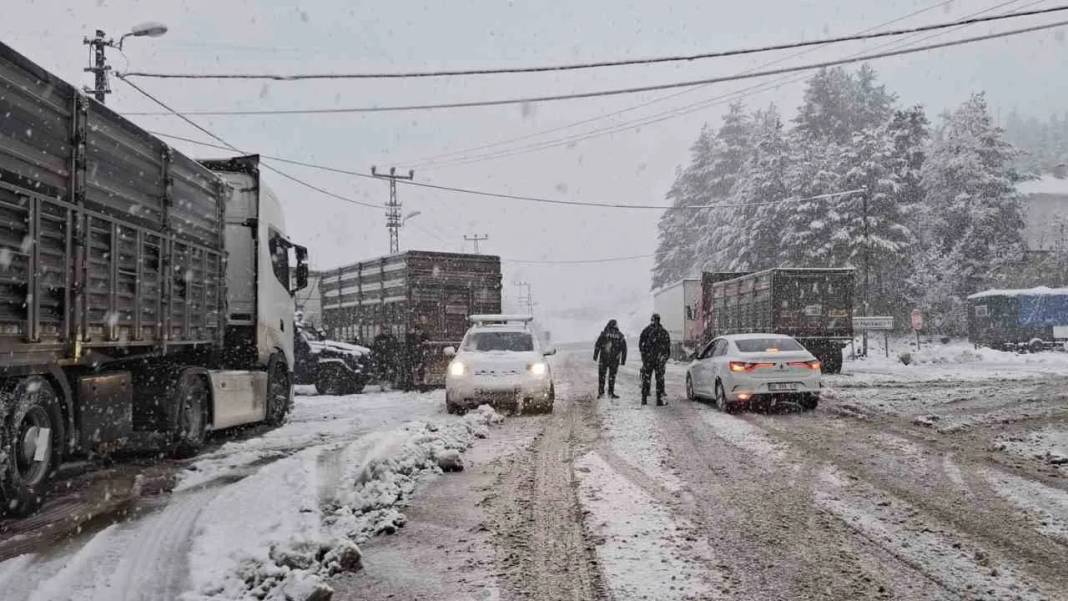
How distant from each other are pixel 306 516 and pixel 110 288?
9.48ft

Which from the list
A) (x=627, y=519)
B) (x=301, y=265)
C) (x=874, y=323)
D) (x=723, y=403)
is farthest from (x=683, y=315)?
(x=627, y=519)

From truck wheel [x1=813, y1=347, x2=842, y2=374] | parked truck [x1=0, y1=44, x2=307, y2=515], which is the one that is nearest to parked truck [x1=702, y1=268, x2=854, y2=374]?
truck wheel [x1=813, y1=347, x2=842, y2=374]

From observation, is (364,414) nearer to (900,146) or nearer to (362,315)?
(362,315)

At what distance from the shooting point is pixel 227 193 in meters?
10.6

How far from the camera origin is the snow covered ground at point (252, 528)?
14.2 ft

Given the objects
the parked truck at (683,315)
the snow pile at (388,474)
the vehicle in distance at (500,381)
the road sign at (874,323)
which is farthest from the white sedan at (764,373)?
the parked truck at (683,315)

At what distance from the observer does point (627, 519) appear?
568cm

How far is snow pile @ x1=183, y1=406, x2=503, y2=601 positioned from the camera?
14.1 ft

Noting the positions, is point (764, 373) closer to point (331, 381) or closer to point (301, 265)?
point (301, 265)

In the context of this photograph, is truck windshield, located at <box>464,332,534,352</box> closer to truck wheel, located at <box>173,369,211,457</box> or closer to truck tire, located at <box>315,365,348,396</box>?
truck tire, located at <box>315,365,348,396</box>

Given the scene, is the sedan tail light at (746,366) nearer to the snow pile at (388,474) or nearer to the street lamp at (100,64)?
the snow pile at (388,474)

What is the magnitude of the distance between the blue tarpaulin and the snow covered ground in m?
32.3

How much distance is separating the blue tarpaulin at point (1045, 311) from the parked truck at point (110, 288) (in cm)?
3351

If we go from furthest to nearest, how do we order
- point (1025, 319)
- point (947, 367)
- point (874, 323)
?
1. point (1025, 319)
2. point (874, 323)
3. point (947, 367)
